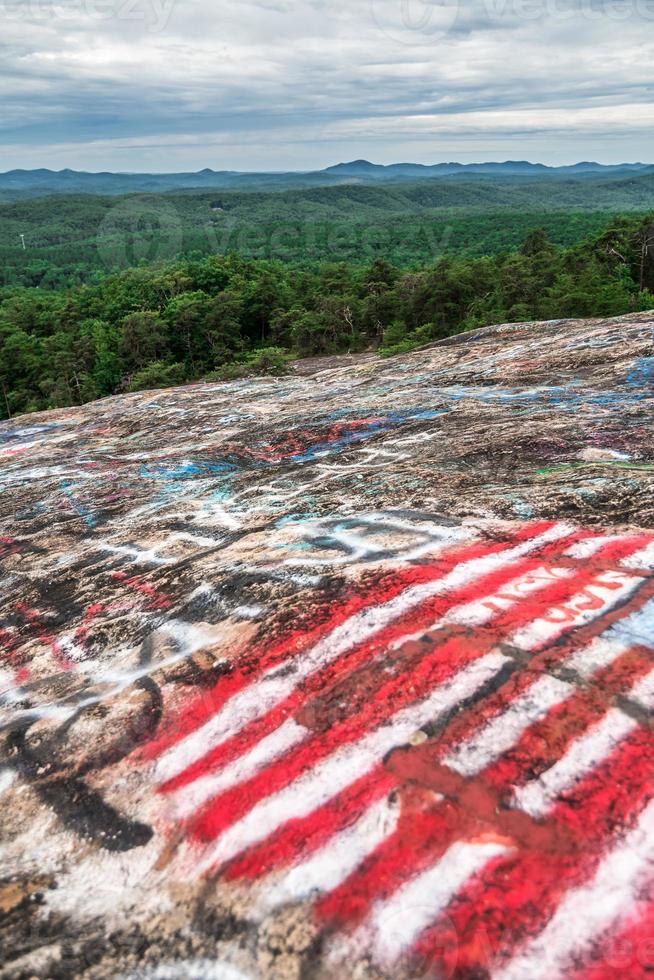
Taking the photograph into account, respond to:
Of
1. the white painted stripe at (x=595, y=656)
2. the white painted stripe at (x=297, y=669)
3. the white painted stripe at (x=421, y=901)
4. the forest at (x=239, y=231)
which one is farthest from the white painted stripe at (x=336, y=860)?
the forest at (x=239, y=231)

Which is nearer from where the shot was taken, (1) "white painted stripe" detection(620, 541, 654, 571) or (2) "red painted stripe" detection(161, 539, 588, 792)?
(2) "red painted stripe" detection(161, 539, 588, 792)

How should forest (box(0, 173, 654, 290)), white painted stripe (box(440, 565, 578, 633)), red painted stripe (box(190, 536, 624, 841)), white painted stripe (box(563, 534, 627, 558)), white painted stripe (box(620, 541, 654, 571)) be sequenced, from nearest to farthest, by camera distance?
1. red painted stripe (box(190, 536, 624, 841))
2. white painted stripe (box(440, 565, 578, 633))
3. white painted stripe (box(620, 541, 654, 571))
4. white painted stripe (box(563, 534, 627, 558))
5. forest (box(0, 173, 654, 290))

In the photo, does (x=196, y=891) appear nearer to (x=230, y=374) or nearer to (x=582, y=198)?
(x=230, y=374)

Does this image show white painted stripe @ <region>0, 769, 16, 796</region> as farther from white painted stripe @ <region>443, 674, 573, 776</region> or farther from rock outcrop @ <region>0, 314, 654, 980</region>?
white painted stripe @ <region>443, 674, 573, 776</region>

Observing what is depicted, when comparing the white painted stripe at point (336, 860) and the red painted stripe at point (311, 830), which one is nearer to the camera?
the white painted stripe at point (336, 860)

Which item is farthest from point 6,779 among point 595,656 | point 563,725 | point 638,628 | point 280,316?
point 280,316

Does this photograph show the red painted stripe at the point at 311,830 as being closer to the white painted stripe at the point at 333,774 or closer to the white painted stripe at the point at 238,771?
the white painted stripe at the point at 333,774

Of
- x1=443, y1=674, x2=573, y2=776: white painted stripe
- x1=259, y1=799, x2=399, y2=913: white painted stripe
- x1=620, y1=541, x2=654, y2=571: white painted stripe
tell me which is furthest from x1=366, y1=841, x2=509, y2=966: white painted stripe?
x1=620, y1=541, x2=654, y2=571: white painted stripe
